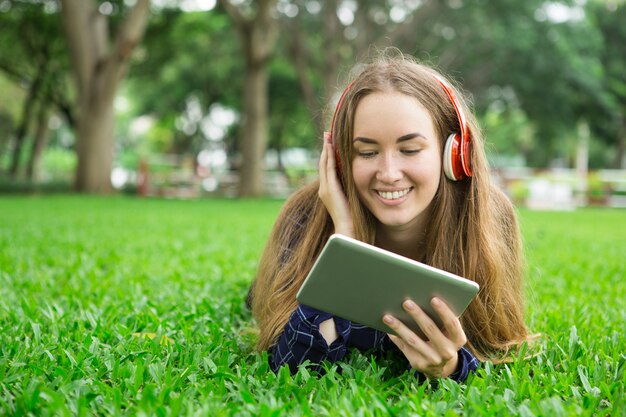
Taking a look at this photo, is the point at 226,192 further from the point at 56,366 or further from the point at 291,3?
the point at 56,366

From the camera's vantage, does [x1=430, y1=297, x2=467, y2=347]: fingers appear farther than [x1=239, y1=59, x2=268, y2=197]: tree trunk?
No

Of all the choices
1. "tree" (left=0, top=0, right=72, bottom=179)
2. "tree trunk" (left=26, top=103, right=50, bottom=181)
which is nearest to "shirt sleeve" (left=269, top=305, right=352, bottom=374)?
"tree" (left=0, top=0, right=72, bottom=179)

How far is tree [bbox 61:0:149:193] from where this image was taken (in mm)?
15562

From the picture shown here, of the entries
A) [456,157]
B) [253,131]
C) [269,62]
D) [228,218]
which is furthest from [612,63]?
[456,157]

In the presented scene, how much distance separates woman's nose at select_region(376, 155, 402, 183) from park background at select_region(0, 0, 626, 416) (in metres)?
0.55

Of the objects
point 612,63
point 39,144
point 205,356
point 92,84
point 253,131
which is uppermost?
point 612,63

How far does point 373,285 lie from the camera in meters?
1.99

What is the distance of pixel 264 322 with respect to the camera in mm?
2588

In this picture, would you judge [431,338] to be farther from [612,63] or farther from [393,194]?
[612,63]

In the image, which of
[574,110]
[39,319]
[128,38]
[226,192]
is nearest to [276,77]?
[226,192]

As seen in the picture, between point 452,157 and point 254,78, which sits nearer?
point 452,157

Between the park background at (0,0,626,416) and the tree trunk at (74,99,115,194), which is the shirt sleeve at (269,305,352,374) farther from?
the tree trunk at (74,99,115,194)

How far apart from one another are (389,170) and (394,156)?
0.06 m

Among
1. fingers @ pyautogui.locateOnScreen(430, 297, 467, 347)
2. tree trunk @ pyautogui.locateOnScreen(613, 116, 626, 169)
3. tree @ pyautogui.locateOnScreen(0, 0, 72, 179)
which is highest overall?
tree @ pyautogui.locateOnScreen(0, 0, 72, 179)
